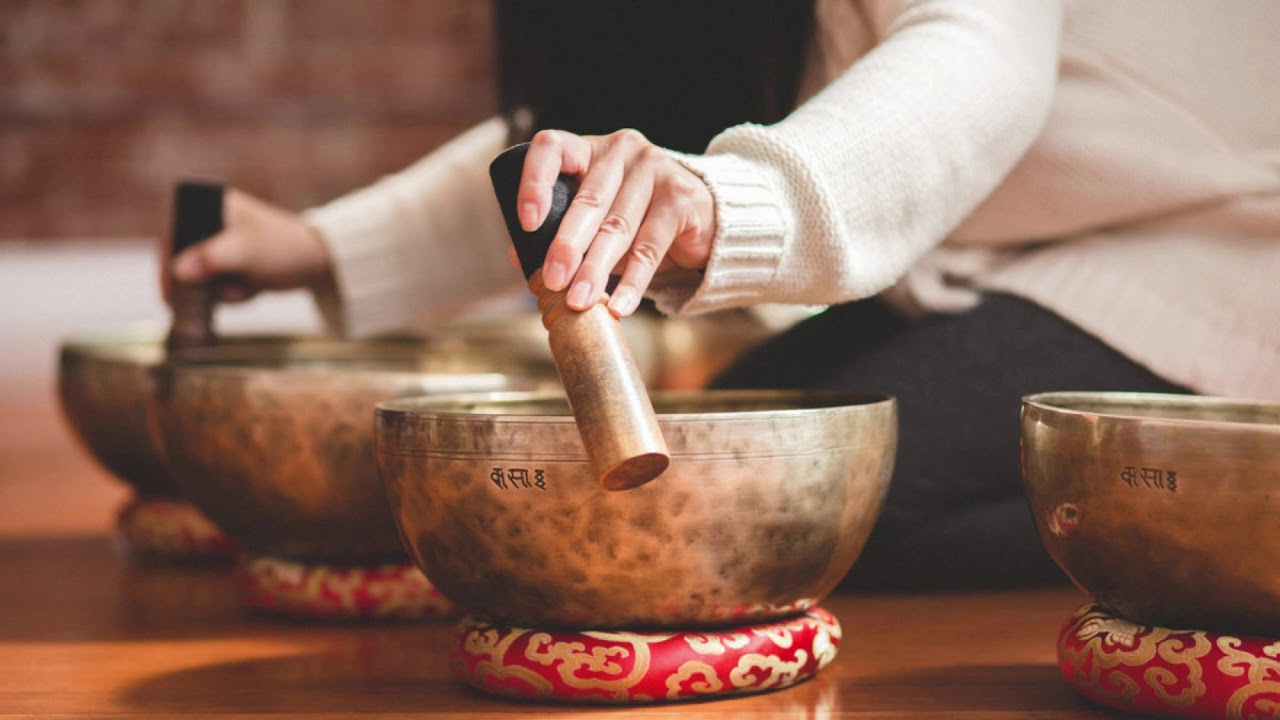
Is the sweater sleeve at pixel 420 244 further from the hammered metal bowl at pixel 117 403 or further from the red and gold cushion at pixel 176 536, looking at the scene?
the red and gold cushion at pixel 176 536

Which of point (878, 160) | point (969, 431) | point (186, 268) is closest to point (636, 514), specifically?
point (878, 160)

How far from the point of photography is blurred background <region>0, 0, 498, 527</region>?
3.15 m

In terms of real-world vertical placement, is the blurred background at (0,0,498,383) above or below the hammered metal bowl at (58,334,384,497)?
above

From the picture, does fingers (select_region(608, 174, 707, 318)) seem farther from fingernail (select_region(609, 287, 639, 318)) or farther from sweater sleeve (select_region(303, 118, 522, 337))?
sweater sleeve (select_region(303, 118, 522, 337))

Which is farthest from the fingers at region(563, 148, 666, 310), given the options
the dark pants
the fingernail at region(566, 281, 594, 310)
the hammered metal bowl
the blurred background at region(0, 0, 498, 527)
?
the blurred background at region(0, 0, 498, 527)

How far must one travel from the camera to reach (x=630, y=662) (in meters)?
0.66

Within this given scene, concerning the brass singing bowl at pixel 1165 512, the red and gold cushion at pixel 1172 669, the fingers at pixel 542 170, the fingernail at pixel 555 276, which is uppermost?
the fingers at pixel 542 170

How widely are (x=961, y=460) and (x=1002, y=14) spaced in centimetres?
33

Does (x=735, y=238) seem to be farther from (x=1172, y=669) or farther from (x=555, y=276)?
(x=1172, y=669)

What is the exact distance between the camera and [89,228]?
323 cm

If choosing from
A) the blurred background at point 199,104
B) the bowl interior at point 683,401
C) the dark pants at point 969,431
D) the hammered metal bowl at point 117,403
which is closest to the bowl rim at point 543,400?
the bowl interior at point 683,401

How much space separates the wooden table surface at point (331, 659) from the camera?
2.22 feet

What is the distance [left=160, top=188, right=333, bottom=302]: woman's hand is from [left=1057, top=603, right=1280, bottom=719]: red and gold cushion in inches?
32.7

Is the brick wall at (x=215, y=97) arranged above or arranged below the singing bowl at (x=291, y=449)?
above
